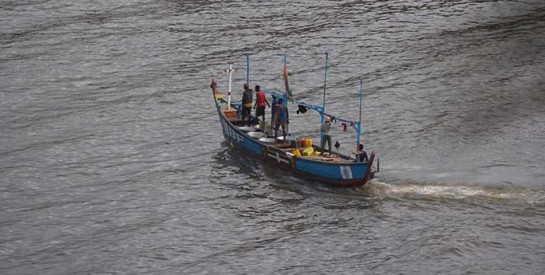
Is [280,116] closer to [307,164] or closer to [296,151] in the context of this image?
[296,151]

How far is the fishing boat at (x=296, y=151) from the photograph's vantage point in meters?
38.2

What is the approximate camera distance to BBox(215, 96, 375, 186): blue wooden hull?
38000 mm

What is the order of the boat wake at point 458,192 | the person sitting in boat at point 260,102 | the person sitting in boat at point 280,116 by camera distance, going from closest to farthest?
the boat wake at point 458,192
the person sitting in boat at point 280,116
the person sitting in boat at point 260,102

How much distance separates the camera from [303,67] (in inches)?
2227

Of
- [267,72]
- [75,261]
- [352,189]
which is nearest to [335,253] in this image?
[352,189]

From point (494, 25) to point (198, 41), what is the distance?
60.4ft

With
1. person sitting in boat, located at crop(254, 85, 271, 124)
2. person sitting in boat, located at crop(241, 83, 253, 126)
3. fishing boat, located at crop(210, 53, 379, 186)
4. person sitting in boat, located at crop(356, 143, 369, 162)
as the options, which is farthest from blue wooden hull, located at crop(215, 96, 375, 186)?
person sitting in boat, located at crop(254, 85, 271, 124)

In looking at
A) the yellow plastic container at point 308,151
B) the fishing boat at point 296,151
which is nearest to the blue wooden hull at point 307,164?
the fishing boat at point 296,151

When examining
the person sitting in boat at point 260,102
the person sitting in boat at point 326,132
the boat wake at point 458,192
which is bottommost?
the boat wake at point 458,192

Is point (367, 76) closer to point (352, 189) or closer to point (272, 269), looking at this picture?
point (352, 189)

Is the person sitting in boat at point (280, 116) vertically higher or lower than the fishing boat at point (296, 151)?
higher

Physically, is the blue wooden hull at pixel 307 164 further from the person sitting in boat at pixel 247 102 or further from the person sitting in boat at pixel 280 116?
the person sitting in boat at pixel 247 102

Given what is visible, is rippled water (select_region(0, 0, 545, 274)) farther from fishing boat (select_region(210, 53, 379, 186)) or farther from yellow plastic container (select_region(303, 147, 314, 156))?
yellow plastic container (select_region(303, 147, 314, 156))

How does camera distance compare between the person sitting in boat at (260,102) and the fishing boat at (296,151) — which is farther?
the person sitting in boat at (260,102)
